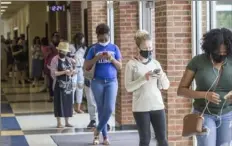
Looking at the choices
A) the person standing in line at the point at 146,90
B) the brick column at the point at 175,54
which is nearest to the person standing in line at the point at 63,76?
the brick column at the point at 175,54

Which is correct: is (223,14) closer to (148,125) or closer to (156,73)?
(156,73)

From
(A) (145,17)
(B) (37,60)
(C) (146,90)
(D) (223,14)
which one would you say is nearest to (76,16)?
(B) (37,60)

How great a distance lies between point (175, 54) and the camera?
27.8 ft

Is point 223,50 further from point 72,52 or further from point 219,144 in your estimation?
point 72,52

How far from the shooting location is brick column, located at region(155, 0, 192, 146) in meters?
8.45

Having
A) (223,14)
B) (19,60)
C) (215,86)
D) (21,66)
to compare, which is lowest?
(21,66)

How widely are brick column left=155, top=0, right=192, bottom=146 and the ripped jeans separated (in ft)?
9.98

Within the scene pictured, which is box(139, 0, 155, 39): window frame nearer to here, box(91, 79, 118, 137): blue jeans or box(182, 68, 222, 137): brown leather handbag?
box(91, 79, 118, 137): blue jeans

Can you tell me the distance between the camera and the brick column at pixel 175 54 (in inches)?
333

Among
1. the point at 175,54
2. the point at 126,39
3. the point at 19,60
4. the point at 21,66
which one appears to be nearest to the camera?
the point at 175,54

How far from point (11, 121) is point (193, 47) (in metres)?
5.61

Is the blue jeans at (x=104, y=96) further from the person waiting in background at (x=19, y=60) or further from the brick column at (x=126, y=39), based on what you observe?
the person waiting in background at (x=19, y=60)

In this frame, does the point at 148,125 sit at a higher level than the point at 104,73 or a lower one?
lower

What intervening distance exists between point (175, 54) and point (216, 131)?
10.3 feet
